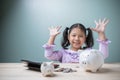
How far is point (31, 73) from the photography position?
40.9 inches

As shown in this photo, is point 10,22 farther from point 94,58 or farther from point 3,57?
point 94,58

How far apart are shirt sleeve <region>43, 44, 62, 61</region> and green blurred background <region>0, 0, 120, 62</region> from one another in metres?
0.41

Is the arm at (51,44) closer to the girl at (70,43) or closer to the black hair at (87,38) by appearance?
the girl at (70,43)

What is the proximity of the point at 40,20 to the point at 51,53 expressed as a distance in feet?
1.95

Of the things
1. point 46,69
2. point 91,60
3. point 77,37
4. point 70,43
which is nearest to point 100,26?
point 77,37

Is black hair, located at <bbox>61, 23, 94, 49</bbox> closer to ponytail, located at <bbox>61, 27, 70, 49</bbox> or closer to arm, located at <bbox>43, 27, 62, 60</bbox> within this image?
ponytail, located at <bbox>61, 27, 70, 49</bbox>

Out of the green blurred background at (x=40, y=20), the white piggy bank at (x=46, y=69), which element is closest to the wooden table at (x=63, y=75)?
the white piggy bank at (x=46, y=69)

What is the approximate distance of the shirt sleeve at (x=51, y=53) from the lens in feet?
5.47

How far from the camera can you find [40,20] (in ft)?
7.23

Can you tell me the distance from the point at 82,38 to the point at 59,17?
0.53 meters

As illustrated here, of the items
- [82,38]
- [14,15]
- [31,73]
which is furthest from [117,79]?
[14,15]

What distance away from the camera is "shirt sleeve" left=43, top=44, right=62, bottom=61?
167cm

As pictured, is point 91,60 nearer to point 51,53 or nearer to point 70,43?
point 51,53

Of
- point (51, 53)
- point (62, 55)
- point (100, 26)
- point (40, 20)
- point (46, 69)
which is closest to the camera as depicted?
point (46, 69)
